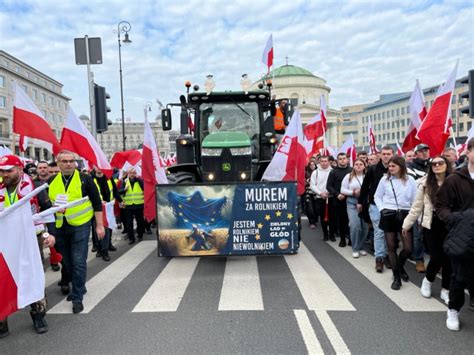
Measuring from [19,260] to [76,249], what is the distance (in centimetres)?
86

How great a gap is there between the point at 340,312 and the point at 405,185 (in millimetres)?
2213

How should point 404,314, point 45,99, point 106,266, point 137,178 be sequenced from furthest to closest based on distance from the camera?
point 45,99, point 137,178, point 106,266, point 404,314

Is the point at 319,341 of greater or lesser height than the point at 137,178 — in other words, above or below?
below

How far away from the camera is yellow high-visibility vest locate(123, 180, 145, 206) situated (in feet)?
27.7

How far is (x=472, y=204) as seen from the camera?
3.76 meters

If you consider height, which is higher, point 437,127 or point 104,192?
point 437,127

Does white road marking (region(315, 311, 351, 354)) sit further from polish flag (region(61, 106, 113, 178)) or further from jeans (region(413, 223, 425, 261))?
polish flag (region(61, 106, 113, 178))

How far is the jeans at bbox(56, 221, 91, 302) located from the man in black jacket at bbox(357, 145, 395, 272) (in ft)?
13.8

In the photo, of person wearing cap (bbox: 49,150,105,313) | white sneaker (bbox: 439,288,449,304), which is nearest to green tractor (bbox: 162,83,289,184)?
person wearing cap (bbox: 49,150,105,313)

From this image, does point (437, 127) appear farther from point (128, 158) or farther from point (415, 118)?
point (128, 158)

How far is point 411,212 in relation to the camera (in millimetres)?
4832

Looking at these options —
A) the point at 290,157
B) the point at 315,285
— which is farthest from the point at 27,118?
the point at 315,285

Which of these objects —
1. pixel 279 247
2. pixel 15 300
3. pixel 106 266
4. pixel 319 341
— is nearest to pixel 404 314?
pixel 319 341

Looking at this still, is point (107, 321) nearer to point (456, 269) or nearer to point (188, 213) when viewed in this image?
point (188, 213)
